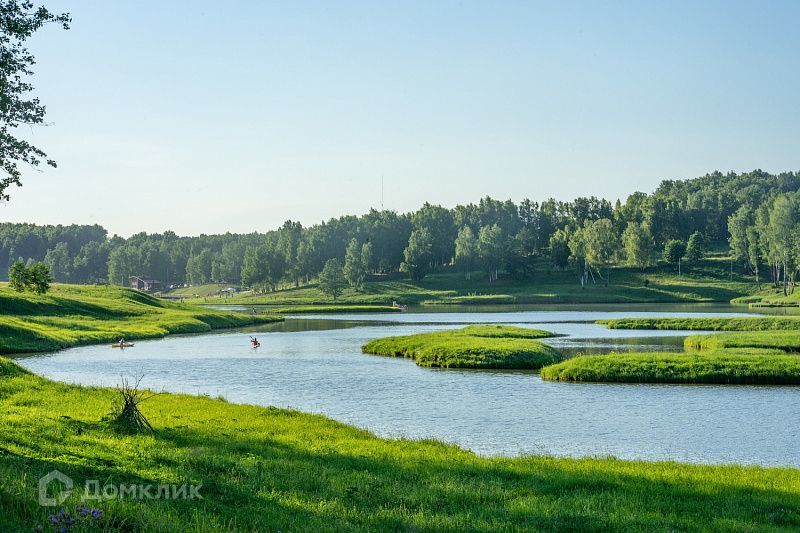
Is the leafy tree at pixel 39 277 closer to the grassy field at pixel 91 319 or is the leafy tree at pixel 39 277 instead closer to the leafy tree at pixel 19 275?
the leafy tree at pixel 19 275

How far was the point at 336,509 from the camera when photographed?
1764cm

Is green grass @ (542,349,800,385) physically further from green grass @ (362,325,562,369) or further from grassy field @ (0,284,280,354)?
grassy field @ (0,284,280,354)

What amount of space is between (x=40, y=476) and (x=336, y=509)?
6820 mm

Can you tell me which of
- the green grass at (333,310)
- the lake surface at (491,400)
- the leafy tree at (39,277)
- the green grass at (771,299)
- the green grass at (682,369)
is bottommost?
the green grass at (333,310)

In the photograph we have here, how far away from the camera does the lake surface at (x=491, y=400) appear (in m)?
33.2

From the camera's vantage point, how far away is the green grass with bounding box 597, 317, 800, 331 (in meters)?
92.2

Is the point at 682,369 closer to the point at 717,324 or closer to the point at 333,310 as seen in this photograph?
the point at 717,324

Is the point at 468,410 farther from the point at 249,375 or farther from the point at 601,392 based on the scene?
the point at 249,375

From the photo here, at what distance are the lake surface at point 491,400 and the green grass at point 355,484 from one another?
5.73 m

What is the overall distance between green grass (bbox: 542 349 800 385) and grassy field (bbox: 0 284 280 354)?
5760cm

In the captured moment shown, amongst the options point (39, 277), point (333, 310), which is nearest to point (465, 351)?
point (39, 277)

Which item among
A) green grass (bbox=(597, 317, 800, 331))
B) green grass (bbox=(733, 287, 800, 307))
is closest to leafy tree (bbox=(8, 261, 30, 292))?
green grass (bbox=(597, 317, 800, 331))

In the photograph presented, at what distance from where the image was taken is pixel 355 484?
67.5 feet

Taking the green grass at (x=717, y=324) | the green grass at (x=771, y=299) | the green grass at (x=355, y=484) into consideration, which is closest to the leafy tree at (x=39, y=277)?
the green grass at (x=355, y=484)
